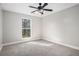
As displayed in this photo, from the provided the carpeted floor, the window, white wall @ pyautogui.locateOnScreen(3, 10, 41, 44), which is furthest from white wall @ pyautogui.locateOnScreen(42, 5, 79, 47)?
white wall @ pyautogui.locateOnScreen(3, 10, 41, 44)

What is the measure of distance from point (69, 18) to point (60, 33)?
3.87ft

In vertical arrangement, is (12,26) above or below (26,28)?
above

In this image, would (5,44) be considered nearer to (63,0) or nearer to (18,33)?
(18,33)

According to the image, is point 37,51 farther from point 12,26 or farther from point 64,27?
point 12,26

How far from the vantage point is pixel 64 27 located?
3879mm

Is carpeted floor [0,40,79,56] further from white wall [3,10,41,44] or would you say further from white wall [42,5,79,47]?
white wall [3,10,41,44]

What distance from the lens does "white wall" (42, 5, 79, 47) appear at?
3.31m

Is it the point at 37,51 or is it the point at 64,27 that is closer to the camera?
the point at 37,51

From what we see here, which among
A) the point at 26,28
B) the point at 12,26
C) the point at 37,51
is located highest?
the point at 12,26

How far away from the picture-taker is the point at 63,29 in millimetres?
3957

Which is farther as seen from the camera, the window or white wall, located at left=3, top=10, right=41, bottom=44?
the window

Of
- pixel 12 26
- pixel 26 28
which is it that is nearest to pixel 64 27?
pixel 26 28

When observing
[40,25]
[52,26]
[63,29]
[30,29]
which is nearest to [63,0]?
[63,29]

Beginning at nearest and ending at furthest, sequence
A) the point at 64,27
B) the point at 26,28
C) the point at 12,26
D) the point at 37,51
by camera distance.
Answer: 1. the point at 37,51
2. the point at 64,27
3. the point at 12,26
4. the point at 26,28
